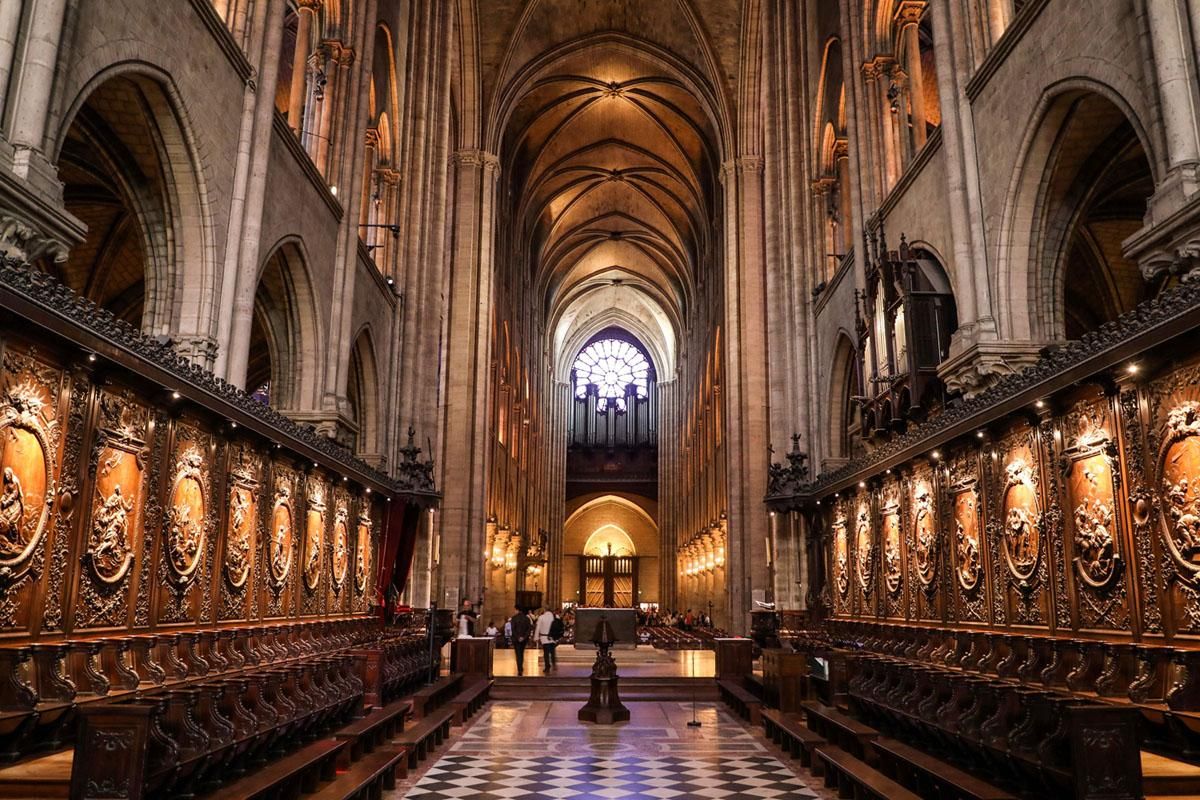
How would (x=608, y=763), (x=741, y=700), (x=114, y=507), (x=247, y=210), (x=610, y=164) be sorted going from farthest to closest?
(x=610, y=164), (x=741, y=700), (x=247, y=210), (x=608, y=763), (x=114, y=507)

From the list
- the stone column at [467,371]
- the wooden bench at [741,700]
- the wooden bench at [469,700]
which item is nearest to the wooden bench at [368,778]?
the wooden bench at [469,700]

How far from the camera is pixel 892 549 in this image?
43.1 ft

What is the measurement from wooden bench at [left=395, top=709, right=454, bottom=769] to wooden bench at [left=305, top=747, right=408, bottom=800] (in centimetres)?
29

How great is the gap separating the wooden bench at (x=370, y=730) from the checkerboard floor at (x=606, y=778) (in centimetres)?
55

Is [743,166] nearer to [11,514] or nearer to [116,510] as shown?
[116,510]

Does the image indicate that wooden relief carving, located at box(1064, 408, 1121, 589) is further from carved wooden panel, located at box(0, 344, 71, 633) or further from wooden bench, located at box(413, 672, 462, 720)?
carved wooden panel, located at box(0, 344, 71, 633)

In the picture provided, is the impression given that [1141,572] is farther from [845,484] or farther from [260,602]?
[260,602]

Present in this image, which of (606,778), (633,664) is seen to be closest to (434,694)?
(606,778)

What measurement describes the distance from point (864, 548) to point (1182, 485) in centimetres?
832

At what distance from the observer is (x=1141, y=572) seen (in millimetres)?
6984

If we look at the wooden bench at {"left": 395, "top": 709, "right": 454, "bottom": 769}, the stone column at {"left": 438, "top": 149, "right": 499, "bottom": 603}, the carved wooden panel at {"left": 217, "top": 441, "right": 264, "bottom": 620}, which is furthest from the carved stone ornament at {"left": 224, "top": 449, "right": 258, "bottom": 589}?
the stone column at {"left": 438, "top": 149, "right": 499, "bottom": 603}

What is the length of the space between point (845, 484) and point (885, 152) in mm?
5592

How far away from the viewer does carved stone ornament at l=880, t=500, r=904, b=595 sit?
12.9m

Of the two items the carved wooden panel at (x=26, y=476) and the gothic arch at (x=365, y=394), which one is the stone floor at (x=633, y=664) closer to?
the gothic arch at (x=365, y=394)
